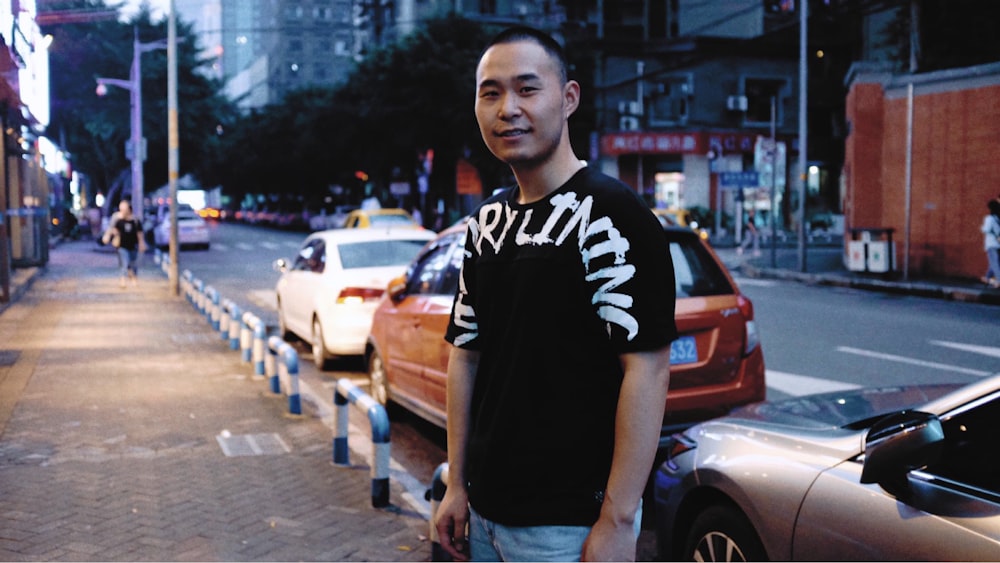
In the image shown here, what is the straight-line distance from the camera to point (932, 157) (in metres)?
22.3

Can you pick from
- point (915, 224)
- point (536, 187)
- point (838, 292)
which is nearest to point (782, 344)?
point (838, 292)

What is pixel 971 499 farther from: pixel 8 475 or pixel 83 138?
pixel 83 138

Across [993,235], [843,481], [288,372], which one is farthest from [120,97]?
[843,481]

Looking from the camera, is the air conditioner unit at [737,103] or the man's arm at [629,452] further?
the air conditioner unit at [737,103]

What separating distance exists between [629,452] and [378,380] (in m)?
6.81

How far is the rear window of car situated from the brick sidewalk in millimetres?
2285

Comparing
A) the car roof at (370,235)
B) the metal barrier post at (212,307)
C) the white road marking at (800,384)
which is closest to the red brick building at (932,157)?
the white road marking at (800,384)

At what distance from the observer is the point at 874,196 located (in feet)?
84.9

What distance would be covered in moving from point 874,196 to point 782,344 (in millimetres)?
15098

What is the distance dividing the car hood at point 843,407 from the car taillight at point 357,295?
21.6 ft

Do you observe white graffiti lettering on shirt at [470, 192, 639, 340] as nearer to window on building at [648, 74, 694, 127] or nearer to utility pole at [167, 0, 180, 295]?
utility pole at [167, 0, 180, 295]

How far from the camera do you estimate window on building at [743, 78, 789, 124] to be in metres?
48.2

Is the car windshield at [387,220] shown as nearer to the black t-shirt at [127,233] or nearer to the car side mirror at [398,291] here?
the black t-shirt at [127,233]

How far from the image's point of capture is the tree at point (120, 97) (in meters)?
42.5
